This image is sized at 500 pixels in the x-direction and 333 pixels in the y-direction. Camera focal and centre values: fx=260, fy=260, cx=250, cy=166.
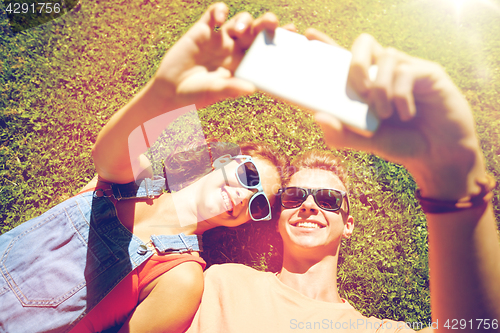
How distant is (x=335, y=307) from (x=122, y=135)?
252 cm

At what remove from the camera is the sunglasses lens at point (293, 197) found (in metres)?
2.99

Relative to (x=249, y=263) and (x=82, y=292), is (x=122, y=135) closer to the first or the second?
(x=82, y=292)

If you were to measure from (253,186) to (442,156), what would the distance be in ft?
5.90

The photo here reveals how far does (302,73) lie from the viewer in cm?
156

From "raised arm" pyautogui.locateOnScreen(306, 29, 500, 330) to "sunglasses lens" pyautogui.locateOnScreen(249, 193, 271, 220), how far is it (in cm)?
152

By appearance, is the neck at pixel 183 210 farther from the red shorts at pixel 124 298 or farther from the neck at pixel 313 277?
Answer: the neck at pixel 313 277

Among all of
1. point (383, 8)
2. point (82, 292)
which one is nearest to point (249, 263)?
point (82, 292)

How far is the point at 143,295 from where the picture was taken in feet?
8.36

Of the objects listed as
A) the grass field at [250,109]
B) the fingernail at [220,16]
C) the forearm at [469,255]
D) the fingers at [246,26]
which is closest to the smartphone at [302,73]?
the fingers at [246,26]

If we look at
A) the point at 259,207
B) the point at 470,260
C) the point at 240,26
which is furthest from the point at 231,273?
the point at 240,26

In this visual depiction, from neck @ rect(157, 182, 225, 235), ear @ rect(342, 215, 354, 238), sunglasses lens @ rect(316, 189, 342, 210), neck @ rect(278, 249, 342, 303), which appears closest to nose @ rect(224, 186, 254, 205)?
neck @ rect(157, 182, 225, 235)

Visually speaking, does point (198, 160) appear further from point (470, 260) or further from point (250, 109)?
point (470, 260)

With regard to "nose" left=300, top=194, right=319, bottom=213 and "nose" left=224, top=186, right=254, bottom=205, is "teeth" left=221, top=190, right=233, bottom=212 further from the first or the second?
"nose" left=300, top=194, right=319, bottom=213

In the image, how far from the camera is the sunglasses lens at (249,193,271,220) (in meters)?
2.89
